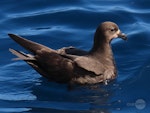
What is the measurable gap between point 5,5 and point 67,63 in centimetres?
450

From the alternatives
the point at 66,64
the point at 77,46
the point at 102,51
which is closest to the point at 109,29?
the point at 102,51

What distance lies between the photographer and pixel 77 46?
1053 centimetres

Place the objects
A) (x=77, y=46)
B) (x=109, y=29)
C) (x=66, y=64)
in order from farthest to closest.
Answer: (x=77, y=46), (x=109, y=29), (x=66, y=64)

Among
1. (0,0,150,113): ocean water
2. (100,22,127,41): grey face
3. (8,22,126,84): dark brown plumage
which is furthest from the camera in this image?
(100,22,127,41): grey face

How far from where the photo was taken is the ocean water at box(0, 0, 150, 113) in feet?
27.9

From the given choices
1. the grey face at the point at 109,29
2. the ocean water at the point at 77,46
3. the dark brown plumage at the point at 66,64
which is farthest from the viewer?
the grey face at the point at 109,29

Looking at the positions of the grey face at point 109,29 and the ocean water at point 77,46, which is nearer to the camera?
the ocean water at point 77,46

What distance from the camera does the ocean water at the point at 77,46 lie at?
334 inches

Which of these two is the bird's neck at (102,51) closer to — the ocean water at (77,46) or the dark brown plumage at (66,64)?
the dark brown plumage at (66,64)

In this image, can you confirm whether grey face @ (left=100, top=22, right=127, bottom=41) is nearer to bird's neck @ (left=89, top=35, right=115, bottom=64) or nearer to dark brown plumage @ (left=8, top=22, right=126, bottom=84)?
dark brown plumage @ (left=8, top=22, right=126, bottom=84)

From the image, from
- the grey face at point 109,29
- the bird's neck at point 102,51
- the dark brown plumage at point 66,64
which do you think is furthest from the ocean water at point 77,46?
the grey face at point 109,29

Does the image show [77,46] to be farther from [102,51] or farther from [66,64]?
[66,64]

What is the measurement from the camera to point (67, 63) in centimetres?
870

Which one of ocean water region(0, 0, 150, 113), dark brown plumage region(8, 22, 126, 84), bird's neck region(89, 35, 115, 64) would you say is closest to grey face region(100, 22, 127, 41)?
dark brown plumage region(8, 22, 126, 84)
